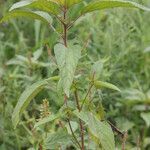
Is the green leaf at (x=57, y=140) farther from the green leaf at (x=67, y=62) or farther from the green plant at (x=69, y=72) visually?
the green leaf at (x=67, y=62)

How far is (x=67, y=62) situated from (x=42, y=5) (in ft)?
0.66

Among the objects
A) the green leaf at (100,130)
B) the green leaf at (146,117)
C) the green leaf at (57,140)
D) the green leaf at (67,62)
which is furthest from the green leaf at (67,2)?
the green leaf at (146,117)

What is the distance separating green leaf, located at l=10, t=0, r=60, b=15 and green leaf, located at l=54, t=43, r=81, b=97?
0.38 ft

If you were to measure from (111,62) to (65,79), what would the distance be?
71.2 inches

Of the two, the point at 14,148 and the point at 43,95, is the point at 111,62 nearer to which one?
the point at 43,95

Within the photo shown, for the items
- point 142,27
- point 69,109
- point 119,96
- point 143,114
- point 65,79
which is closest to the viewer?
point 65,79

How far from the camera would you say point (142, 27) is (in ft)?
12.0

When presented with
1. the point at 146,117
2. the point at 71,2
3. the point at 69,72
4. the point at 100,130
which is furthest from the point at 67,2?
the point at 146,117

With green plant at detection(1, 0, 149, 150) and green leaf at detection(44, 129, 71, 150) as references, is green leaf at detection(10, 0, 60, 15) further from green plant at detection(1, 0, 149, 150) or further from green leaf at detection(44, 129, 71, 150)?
green leaf at detection(44, 129, 71, 150)

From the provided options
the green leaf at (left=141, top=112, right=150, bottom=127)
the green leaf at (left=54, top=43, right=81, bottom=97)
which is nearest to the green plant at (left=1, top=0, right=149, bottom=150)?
the green leaf at (left=54, top=43, right=81, bottom=97)

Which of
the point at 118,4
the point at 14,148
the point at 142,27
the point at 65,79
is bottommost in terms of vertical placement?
the point at 14,148

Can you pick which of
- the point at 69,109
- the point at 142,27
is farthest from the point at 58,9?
the point at 142,27

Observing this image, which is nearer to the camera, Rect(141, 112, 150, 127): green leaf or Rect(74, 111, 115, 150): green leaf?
Rect(74, 111, 115, 150): green leaf

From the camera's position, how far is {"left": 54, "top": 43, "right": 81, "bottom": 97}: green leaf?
153 centimetres
